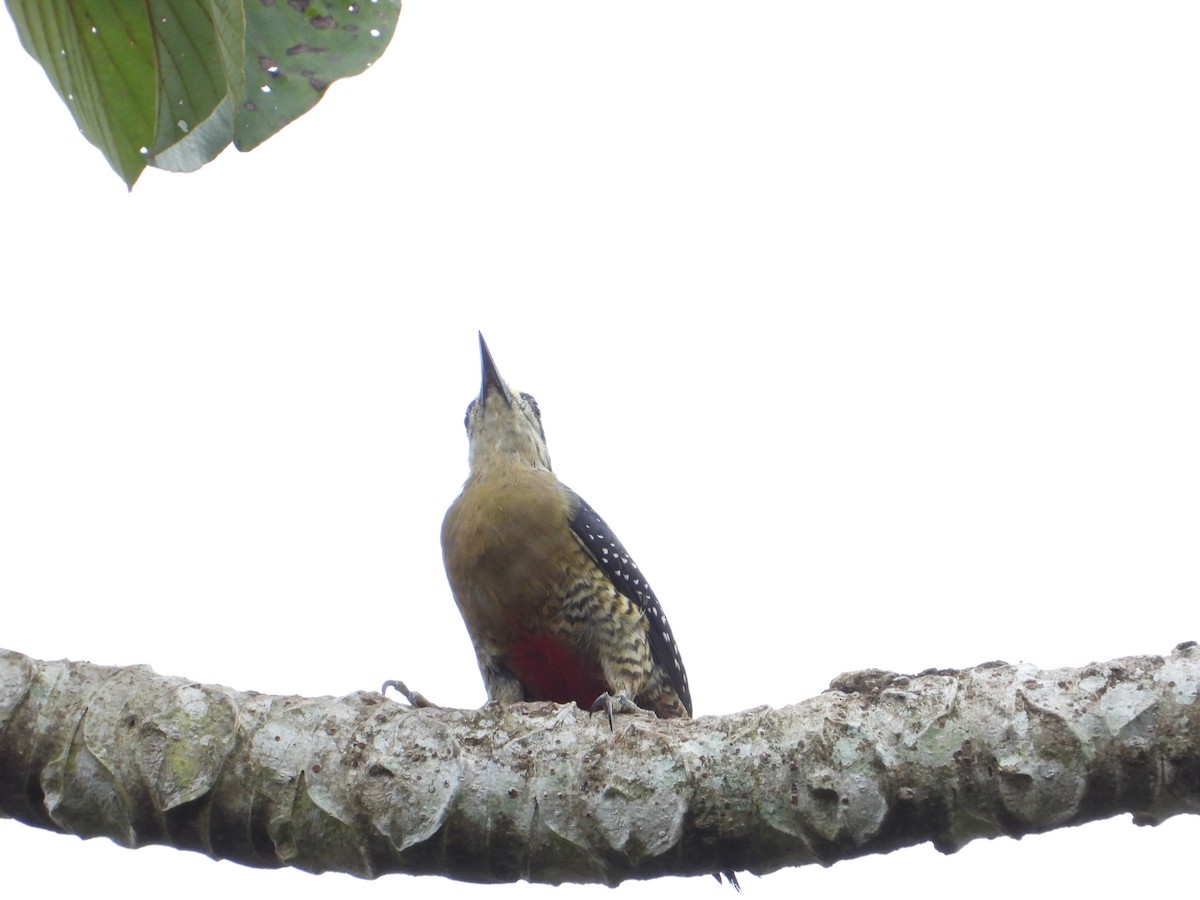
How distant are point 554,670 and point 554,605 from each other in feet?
0.94

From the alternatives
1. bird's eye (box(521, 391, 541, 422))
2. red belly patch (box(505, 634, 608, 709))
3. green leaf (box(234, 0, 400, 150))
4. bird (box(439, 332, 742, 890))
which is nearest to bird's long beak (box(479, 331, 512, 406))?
bird's eye (box(521, 391, 541, 422))

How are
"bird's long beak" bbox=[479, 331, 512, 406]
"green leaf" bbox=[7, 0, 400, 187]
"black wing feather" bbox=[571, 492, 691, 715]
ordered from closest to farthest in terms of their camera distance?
1. "green leaf" bbox=[7, 0, 400, 187]
2. "black wing feather" bbox=[571, 492, 691, 715]
3. "bird's long beak" bbox=[479, 331, 512, 406]

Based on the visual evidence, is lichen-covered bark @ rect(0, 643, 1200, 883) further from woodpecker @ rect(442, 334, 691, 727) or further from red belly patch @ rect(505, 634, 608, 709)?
red belly patch @ rect(505, 634, 608, 709)

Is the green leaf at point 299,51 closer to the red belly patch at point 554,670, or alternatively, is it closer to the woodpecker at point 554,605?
the woodpecker at point 554,605

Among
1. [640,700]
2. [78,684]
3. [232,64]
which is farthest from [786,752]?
[640,700]

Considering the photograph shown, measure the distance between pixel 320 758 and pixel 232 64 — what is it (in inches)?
63.6

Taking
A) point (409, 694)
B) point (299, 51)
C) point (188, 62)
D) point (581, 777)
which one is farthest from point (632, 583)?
point (188, 62)

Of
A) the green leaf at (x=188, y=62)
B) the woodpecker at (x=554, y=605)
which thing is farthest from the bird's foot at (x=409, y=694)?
the green leaf at (x=188, y=62)

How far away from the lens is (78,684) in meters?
3.09

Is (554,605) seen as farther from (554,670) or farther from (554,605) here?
(554,670)

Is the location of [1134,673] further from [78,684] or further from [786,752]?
[78,684]

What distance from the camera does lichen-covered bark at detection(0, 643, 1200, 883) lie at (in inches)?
113

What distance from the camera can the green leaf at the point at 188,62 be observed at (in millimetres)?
2840

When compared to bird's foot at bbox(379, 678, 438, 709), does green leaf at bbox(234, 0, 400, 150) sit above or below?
above
